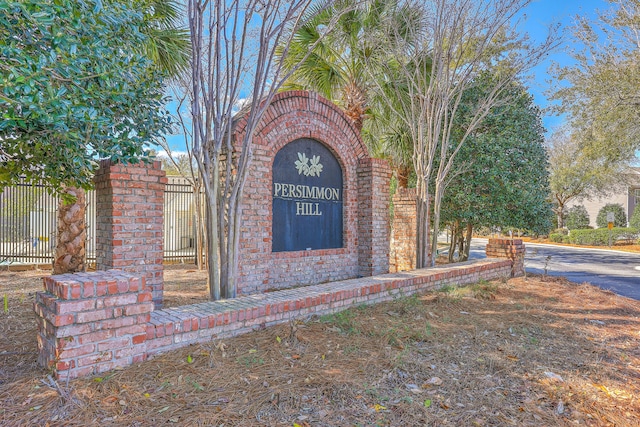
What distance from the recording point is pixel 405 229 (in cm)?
896

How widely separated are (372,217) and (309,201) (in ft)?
4.76

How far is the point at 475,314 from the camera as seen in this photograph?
509cm

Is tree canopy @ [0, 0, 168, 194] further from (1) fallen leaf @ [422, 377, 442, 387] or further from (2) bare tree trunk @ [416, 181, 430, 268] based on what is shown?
(2) bare tree trunk @ [416, 181, 430, 268]

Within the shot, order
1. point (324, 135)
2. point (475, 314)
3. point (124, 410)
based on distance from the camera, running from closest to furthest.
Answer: point (124, 410) < point (475, 314) < point (324, 135)

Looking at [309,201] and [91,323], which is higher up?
[309,201]

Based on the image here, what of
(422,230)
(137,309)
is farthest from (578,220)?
(137,309)

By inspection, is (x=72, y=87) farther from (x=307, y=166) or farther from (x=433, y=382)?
(x=307, y=166)

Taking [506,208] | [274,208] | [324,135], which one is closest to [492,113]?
[506,208]

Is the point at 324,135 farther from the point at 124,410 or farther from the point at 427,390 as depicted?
the point at 124,410

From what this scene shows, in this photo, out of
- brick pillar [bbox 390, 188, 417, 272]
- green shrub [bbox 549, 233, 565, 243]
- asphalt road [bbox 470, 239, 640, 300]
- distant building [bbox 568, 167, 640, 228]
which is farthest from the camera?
distant building [bbox 568, 167, 640, 228]

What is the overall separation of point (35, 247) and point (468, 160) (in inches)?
489

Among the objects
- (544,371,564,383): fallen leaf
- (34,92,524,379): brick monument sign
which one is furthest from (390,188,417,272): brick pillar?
(544,371,564,383): fallen leaf

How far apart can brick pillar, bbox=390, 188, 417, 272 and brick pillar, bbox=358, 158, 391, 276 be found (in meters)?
1.54

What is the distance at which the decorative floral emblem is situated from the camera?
652cm
